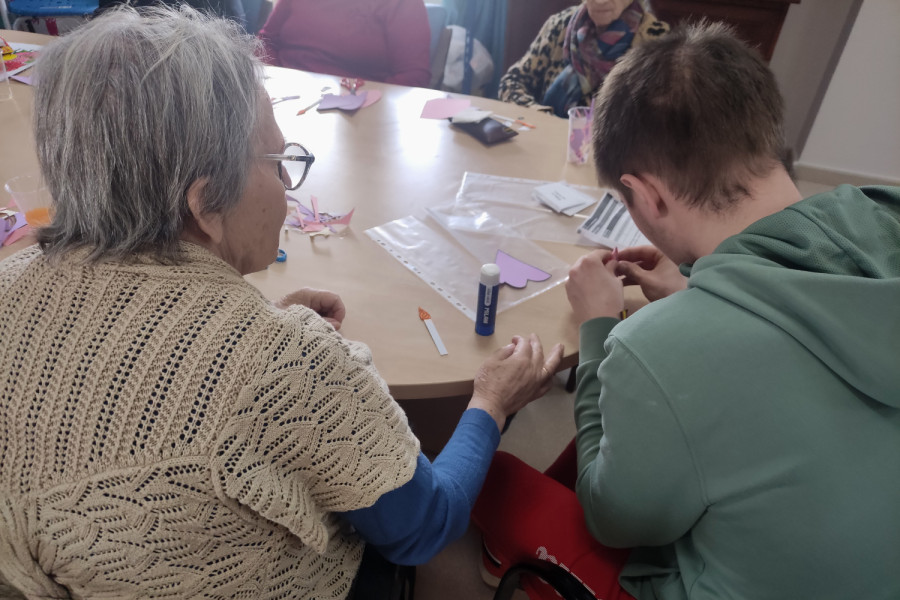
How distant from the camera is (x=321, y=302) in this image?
1.13m

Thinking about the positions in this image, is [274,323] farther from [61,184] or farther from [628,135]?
[628,135]

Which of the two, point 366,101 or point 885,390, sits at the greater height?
point 885,390

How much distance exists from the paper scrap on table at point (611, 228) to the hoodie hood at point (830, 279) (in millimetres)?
575

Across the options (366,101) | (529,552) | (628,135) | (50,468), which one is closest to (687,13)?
(366,101)

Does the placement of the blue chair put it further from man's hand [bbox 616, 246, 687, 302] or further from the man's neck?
the man's neck

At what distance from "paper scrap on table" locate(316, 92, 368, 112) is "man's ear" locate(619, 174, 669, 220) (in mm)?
1233

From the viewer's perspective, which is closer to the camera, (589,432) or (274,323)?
(274,323)

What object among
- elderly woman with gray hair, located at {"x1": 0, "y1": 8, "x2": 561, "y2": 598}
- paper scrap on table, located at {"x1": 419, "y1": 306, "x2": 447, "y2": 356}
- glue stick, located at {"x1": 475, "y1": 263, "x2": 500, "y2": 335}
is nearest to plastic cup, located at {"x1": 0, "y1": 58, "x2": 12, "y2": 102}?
elderly woman with gray hair, located at {"x1": 0, "y1": 8, "x2": 561, "y2": 598}

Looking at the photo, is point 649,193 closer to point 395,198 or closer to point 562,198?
point 562,198

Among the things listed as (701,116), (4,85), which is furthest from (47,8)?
(701,116)

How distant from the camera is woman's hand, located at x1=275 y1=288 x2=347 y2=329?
3.68ft

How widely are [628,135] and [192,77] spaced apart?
632 mm

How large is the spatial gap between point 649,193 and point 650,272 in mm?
321

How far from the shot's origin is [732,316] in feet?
2.41
